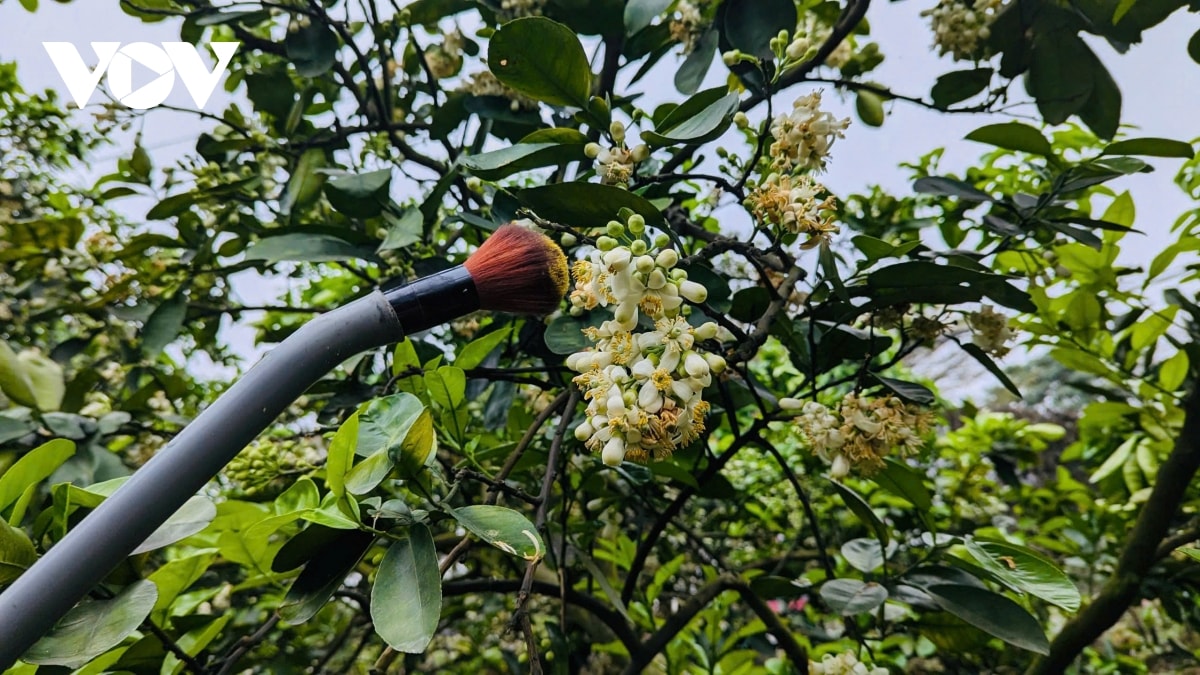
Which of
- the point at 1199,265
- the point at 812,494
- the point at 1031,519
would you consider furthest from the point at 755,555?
the point at 1199,265

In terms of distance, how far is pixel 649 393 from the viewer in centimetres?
48

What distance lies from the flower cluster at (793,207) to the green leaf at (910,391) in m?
0.17

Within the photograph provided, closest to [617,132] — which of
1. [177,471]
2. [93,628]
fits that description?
[177,471]

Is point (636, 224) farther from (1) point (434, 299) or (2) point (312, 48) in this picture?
(2) point (312, 48)

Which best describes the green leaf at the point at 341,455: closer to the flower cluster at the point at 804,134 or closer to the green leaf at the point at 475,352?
the green leaf at the point at 475,352

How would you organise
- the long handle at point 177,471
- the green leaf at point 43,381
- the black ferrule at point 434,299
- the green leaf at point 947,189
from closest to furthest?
1. the long handle at point 177,471
2. the black ferrule at point 434,299
3. the green leaf at point 947,189
4. the green leaf at point 43,381

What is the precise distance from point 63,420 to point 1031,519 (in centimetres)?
159

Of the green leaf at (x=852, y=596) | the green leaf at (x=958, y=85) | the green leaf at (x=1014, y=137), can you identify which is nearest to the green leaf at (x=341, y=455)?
the green leaf at (x=852, y=596)

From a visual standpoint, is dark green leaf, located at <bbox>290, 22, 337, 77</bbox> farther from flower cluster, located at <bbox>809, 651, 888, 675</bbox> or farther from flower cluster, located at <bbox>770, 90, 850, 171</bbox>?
flower cluster, located at <bbox>809, 651, 888, 675</bbox>

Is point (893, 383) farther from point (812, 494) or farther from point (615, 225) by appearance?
point (812, 494)

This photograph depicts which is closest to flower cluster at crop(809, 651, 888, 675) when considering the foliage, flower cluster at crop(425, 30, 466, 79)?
the foliage

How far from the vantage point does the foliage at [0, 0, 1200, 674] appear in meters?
0.51

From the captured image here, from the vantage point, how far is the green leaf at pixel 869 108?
3.33ft

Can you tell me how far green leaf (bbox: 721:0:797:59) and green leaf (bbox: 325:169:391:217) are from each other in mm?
377
